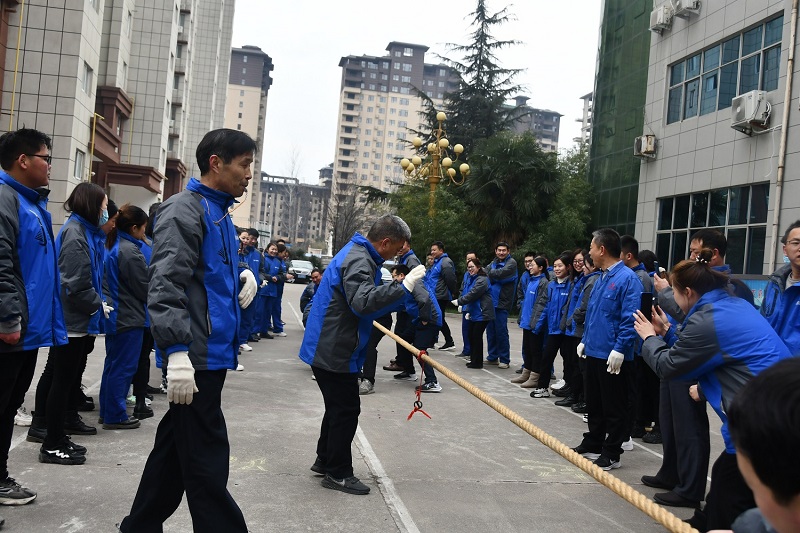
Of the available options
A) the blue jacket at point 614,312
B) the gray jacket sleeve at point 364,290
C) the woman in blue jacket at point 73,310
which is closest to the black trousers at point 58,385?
the woman in blue jacket at point 73,310

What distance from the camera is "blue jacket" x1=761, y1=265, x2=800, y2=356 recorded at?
14.6 feet

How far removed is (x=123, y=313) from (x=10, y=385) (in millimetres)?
2342

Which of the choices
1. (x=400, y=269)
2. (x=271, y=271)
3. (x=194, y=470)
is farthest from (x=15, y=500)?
(x=271, y=271)

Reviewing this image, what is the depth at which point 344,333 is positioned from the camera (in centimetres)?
525

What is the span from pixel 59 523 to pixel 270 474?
5.22 feet

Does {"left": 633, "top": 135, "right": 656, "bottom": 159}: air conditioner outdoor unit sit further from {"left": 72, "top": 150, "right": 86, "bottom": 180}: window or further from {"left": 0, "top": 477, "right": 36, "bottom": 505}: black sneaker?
{"left": 0, "top": 477, "right": 36, "bottom": 505}: black sneaker

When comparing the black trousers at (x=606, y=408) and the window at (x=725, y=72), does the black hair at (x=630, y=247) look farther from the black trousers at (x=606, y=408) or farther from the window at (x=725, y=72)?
the window at (x=725, y=72)

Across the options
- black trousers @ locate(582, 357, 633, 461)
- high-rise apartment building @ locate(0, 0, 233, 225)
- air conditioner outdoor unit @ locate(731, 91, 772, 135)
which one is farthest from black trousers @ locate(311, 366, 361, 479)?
high-rise apartment building @ locate(0, 0, 233, 225)

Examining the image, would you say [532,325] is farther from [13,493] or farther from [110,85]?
[110,85]

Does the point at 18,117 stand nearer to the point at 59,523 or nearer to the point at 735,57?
the point at 59,523

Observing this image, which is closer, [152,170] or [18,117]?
[18,117]

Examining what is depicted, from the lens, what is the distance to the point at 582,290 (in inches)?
354

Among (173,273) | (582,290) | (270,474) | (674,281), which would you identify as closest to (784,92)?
(582,290)

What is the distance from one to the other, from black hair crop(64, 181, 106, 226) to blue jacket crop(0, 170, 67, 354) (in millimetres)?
1069
